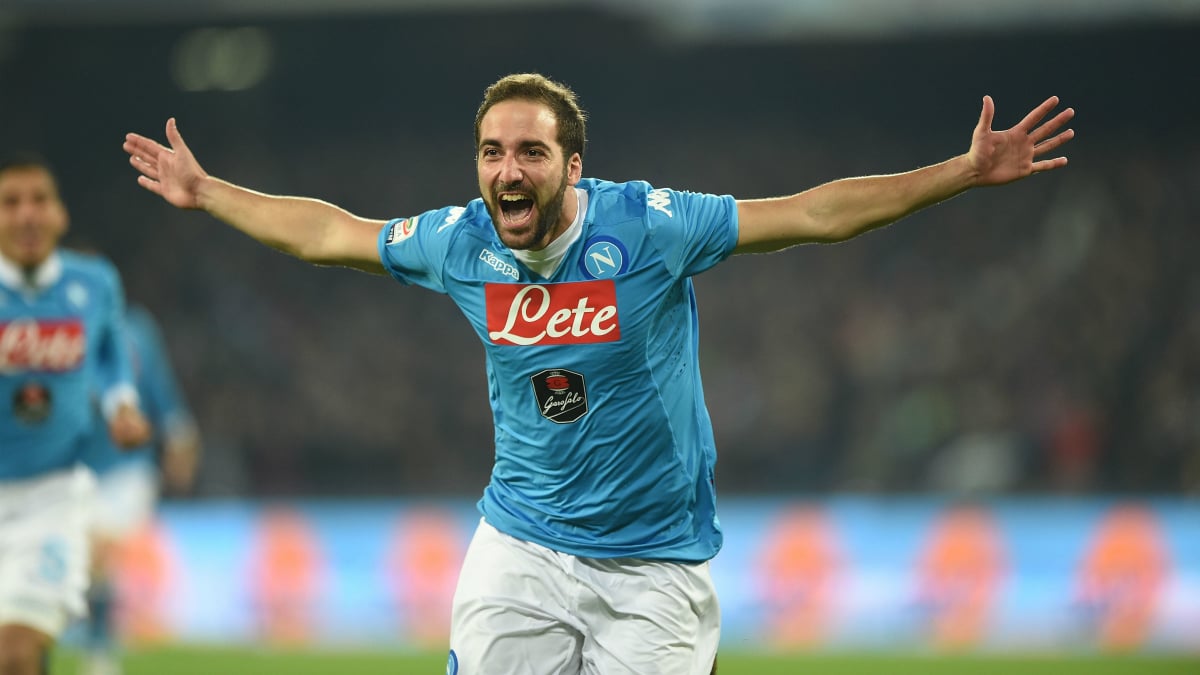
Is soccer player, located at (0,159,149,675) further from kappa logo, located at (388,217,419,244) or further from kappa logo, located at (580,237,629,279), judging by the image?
kappa logo, located at (580,237,629,279)

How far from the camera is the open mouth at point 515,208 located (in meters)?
4.25

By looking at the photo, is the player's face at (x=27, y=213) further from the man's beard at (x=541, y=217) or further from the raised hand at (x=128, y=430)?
the man's beard at (x=541, y=217)

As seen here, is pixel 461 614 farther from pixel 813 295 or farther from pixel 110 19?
pixel 110 19

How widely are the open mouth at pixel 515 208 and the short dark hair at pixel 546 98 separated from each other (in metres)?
0.20

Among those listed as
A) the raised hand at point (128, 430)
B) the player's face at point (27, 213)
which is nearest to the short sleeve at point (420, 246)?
the raised hand at point (128, 430)

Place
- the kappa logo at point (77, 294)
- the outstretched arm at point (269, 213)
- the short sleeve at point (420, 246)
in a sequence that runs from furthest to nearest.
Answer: the kappa logo at point (77, 294) < the outstretched arm at point (269, 213) < the short sleeve at point (420, 246)

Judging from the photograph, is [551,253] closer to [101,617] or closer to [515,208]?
[515,208]

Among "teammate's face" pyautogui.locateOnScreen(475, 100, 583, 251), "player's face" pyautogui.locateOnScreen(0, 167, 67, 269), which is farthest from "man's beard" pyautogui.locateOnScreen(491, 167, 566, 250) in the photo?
"player's face" pyautogui.locateOnScreen(0, 167, 67, 269)

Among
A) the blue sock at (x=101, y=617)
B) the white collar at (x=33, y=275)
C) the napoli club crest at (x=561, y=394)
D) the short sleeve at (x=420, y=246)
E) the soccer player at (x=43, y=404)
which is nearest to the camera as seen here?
the napoli club crest at (x=561, y=394)

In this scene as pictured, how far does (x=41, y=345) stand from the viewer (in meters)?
6.27

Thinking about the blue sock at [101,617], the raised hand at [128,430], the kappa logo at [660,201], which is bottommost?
the blue sock at [101,617]

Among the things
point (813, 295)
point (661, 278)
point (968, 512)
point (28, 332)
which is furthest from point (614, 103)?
point (661, 278)

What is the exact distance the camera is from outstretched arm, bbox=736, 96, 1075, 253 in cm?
425

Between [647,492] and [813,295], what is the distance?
46.6 ft
